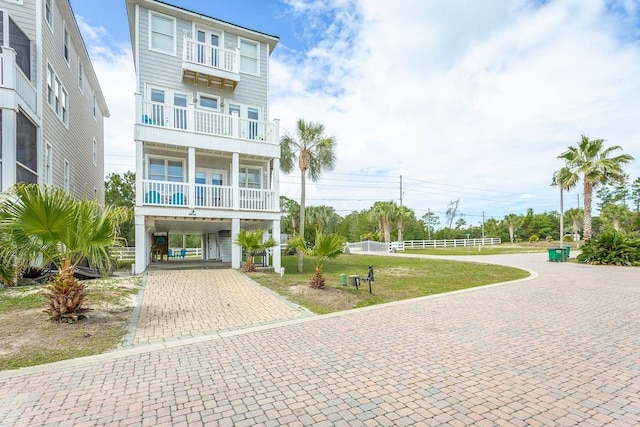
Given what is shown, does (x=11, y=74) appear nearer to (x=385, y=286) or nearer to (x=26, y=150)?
(x=26, y=150)

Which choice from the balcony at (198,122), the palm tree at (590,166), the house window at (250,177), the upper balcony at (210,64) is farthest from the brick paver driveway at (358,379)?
the palm tree at (590,166)

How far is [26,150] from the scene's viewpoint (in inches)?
446

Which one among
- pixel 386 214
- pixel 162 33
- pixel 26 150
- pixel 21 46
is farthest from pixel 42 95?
pixel 386 214

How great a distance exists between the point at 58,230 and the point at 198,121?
1008 cm

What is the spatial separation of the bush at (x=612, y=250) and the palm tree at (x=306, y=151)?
1629cm

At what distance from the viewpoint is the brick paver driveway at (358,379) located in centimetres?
328

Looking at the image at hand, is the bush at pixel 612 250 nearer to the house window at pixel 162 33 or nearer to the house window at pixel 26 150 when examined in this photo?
the house window at pixel 162 33

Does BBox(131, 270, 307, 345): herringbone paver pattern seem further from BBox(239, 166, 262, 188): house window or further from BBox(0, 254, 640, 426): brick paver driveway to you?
BBox(239, 166, 262, 188): house window

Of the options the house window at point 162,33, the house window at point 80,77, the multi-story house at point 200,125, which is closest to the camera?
the multi-story house at point 200,125

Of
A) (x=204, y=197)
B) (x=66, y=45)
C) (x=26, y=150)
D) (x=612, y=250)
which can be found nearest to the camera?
(x=26, y=150)

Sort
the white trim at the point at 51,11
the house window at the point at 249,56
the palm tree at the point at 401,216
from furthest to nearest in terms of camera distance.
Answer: the palm tree at the point at 401,216, the house window at the point at 249,56, the white trim at the point at 51,11

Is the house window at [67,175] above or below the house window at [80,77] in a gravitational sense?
below

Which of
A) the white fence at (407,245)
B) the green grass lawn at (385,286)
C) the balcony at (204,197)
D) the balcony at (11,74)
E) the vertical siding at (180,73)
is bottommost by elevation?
the white fence at (407,245)

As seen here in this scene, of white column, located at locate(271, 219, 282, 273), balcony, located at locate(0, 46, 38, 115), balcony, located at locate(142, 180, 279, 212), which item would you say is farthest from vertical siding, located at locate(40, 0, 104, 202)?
white column, located at locate(271, 219, 282, 273)
